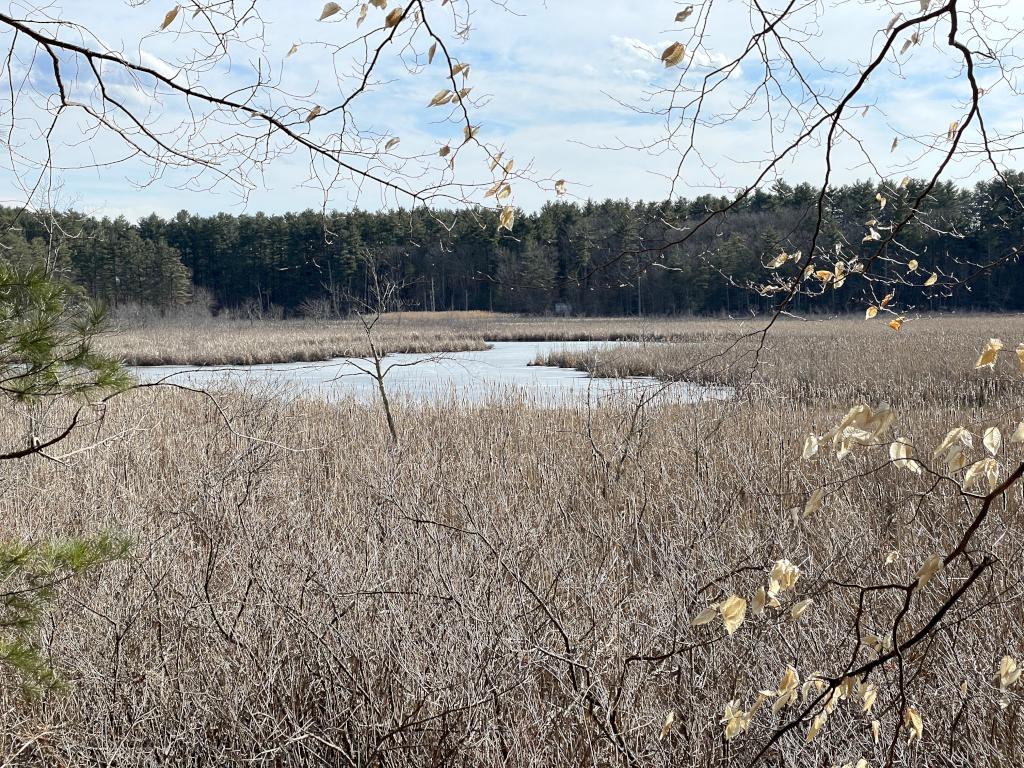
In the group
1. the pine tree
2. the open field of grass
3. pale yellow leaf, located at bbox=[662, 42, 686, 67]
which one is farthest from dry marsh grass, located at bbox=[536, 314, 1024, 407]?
pale yellow leaf, located at bbox=[662, 42, 686, 67]

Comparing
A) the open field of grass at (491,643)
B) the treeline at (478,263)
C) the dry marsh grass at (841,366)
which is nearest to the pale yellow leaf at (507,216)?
the open field of grass at (491,643)

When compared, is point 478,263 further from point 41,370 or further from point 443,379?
point 41,370

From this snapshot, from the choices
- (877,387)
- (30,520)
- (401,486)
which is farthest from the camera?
(877,387)

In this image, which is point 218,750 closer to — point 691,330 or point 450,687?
point 450,687

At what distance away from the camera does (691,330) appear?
A: 29.3 meters

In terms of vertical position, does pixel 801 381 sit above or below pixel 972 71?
below

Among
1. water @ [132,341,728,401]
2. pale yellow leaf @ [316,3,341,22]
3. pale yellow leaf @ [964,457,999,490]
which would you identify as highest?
pale yellow leaf @ [316,3,341,22]

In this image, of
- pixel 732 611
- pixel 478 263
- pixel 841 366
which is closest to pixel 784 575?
pixel 732 611

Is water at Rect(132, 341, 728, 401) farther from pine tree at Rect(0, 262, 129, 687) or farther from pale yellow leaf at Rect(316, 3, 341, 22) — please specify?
pale yellow leaf at Rect(316, 3, 341, 22)

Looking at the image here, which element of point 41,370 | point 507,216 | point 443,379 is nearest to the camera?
point 507,216

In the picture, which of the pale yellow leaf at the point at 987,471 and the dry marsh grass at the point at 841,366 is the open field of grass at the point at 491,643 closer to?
the pale yellow leaf at the point at 987,471

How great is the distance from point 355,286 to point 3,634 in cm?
5543

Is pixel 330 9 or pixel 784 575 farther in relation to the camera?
pixel 330 9

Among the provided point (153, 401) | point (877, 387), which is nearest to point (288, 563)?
point (153, 401)
